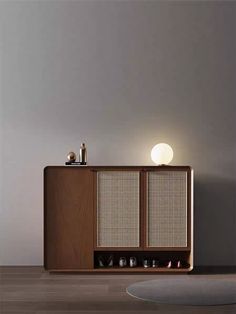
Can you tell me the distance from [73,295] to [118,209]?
3.78 feet

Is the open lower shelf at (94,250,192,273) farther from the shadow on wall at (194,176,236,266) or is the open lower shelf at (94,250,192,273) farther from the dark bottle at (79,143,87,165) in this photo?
the dark bottle at (79,143,87,165)

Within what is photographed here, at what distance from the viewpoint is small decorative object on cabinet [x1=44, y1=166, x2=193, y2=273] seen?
5215mm

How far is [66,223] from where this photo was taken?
17.1 feet

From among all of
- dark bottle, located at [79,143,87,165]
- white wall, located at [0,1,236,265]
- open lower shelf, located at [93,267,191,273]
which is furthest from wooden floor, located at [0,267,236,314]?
dark bottle, located at [79,143,87,165]

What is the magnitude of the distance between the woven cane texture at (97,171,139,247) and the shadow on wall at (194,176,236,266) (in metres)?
0.75

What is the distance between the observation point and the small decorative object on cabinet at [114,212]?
5.21m

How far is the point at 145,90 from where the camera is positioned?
5711 mm

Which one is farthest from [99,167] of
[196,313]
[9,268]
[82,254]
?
[196,313]

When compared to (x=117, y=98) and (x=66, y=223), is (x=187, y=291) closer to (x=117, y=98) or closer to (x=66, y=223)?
(x=66, y=223)

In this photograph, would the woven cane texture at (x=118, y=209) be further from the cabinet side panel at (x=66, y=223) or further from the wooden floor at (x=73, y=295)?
the wooden floor at (x=73, y=295)

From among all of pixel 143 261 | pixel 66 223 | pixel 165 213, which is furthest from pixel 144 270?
pixel 66 223

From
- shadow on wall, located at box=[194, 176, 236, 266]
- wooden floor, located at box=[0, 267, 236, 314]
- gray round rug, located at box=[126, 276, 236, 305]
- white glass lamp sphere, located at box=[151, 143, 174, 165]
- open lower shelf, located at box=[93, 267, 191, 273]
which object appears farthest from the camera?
shadow on wall, located at box=[194, 176, 236, 266]

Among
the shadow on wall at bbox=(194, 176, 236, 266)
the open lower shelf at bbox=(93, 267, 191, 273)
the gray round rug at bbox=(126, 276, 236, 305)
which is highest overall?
the shadow on wall at bbox=(194, 176, 236, 266)

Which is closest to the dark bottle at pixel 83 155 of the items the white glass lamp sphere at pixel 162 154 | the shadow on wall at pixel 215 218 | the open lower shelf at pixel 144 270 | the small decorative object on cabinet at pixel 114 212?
the small decorative object on cabinet at pixel 114 212
